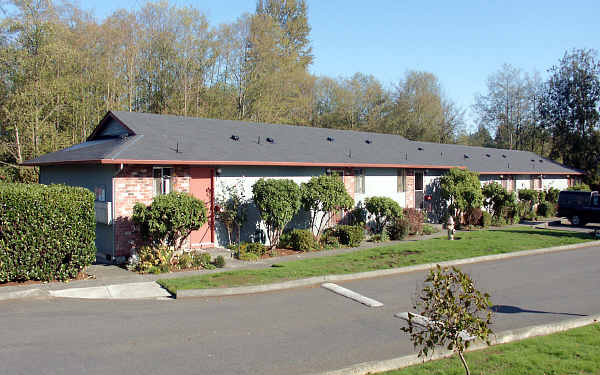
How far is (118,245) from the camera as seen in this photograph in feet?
44.5

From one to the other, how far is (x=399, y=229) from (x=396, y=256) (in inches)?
179

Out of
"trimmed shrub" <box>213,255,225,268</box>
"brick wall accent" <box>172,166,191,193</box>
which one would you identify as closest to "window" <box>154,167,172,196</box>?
"brick wall accent" <box>172,166,191,193</box>

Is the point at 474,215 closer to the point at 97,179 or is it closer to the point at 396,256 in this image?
the point at 396,256

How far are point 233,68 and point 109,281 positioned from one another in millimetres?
28652

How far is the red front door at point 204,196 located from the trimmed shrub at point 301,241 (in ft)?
9.42

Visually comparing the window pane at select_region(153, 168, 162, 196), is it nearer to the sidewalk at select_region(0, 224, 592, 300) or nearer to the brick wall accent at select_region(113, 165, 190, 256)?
the brick wall accent at select_region(113, 165, 190, 256)

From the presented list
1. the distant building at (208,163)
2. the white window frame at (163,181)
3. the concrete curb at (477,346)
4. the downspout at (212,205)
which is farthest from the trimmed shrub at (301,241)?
the concrete curb at (477,346)

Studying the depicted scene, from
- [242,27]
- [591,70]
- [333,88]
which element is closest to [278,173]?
[242,27]

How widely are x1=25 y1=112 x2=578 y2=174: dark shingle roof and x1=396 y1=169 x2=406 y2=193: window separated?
1.61 feet

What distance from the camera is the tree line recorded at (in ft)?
81.8

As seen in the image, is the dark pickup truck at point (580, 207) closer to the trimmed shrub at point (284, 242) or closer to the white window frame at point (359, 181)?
the white window frame at point (359, 181)

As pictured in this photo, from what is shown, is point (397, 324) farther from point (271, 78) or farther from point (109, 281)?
point (271, 78)

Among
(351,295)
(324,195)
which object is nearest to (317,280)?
(351,295)

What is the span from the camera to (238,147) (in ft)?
58.0
